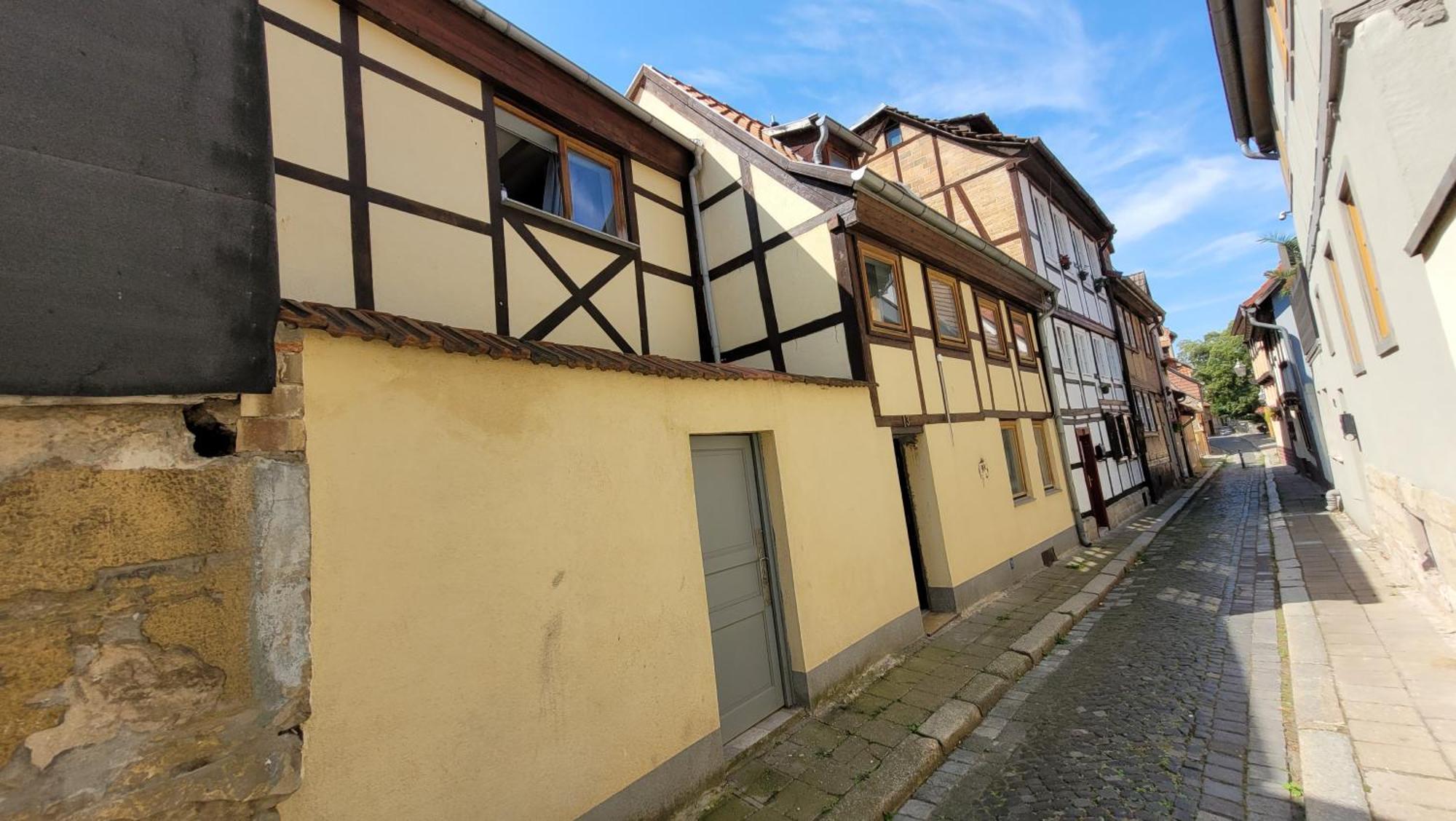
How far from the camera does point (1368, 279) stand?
208 inches

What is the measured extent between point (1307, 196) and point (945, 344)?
15.4ft

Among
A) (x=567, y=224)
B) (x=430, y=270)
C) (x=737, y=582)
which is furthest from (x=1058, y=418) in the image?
(x=430, y=270)

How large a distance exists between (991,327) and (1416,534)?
528 cm

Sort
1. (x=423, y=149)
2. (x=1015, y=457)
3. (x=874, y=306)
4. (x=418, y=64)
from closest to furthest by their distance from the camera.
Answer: (x=423, y=149)
(x=418, y=64)
(x=874, y=306)
(x=1015, y=457)

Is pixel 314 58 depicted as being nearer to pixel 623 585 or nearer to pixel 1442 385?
pixel 623 585

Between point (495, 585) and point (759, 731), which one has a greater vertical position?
point (495, 585)

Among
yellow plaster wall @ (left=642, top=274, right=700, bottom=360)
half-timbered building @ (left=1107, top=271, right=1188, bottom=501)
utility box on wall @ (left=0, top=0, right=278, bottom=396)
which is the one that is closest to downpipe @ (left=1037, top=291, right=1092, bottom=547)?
half-timbered building @ (left=1107, top=271, right=1188, bottom=501)

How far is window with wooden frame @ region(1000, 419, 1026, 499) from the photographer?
29.4 feet

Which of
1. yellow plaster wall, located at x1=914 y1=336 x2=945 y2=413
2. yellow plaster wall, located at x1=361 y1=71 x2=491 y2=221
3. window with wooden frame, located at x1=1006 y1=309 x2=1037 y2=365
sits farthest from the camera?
window with wooden frame, located at x1=1006 y1=309 x2=1037 y2=365

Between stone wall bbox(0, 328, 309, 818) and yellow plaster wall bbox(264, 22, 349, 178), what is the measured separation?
262cm

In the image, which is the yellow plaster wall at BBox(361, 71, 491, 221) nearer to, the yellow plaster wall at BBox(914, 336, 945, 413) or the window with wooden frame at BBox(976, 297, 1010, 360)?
the yellow plaster wall at BBox(914, 336, 945, 413)

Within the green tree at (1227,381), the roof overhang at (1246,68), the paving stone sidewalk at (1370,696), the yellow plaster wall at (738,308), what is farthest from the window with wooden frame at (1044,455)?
the green tree at (1227,381)

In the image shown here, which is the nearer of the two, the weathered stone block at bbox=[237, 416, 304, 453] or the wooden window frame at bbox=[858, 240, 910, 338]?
the weathered stone block at bbox=[237, 416, 304, 453]

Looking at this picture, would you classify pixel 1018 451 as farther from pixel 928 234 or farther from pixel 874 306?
pixel 874 306
